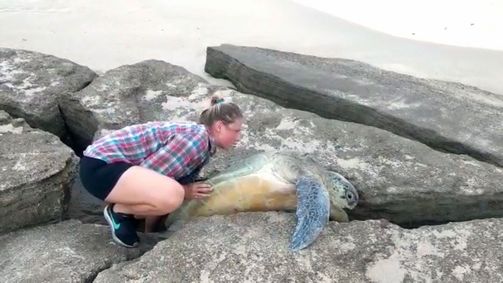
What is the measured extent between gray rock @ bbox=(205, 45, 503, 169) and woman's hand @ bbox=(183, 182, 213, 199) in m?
1.27

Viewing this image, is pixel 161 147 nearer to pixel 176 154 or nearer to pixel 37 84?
pixel 176 154

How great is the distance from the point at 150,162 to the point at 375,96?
A: 1706 mm

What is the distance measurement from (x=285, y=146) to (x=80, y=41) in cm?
271

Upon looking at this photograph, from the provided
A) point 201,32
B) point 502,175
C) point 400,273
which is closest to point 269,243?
point 400,273

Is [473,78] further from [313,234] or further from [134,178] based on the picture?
[134,178]

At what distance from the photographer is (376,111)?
141 inches

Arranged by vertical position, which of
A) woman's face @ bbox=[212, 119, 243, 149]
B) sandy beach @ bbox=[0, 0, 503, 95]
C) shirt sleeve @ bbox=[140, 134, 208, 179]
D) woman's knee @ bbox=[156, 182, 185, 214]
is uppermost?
woman's face @ bbox=[212, 119, 243, 149]

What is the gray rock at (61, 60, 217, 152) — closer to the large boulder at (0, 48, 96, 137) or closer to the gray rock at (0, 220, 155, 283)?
the large boulder at (0, 48, 96, 137)

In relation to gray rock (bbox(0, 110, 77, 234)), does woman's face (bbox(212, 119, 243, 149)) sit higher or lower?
higher

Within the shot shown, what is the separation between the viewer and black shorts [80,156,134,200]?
248 cm

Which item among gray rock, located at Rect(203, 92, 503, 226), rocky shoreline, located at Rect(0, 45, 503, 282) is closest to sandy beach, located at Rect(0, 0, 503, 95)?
rocky shoreline, located at Rect(0, 45, 503, 282)

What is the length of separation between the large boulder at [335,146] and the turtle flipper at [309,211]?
1.16ft

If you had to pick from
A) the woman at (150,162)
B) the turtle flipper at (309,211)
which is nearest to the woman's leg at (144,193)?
the woman at (150,162)

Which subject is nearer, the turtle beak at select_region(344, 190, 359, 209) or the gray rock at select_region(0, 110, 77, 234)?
→ the gray rock at select_region(0, 110, 77, 234)
